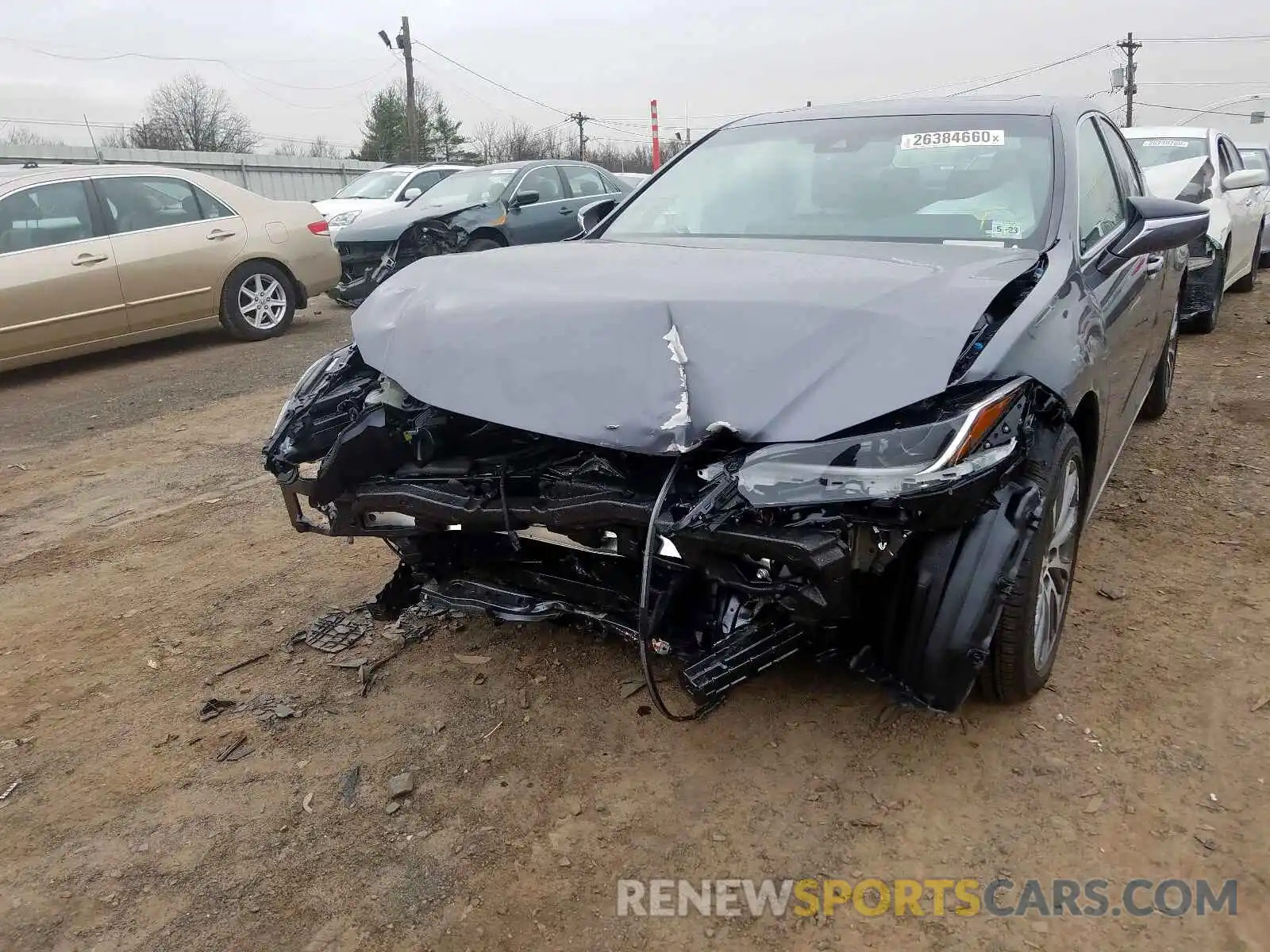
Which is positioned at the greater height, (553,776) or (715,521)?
(715,521)

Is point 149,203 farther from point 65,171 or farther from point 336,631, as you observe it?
point 336,631

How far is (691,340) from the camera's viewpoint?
2.33m

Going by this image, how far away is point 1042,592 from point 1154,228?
4.67ft

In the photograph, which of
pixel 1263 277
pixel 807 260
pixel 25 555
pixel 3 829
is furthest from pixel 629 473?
pixel 1263 277

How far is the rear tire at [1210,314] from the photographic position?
292 inches

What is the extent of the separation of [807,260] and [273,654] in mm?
2196

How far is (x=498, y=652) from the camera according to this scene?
3146mm

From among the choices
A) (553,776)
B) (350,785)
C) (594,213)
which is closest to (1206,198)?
(594,213)

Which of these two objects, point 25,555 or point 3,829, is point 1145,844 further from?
point 25,555

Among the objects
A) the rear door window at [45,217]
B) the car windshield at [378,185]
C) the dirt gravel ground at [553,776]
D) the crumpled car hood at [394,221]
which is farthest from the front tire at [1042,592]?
the car windshield at [378,185]

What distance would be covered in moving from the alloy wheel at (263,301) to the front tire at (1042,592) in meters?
7.79

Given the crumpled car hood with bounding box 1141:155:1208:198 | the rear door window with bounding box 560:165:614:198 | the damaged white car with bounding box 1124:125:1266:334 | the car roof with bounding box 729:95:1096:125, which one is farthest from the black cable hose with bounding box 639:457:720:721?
the rear door window with bounding box 560:165:614:198

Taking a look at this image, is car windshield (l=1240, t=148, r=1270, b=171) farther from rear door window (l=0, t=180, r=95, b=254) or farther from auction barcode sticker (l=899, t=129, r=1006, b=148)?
rear door window (l=0, t=180, r=95, b=254)

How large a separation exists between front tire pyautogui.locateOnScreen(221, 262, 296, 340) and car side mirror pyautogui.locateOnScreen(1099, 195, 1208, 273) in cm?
744
